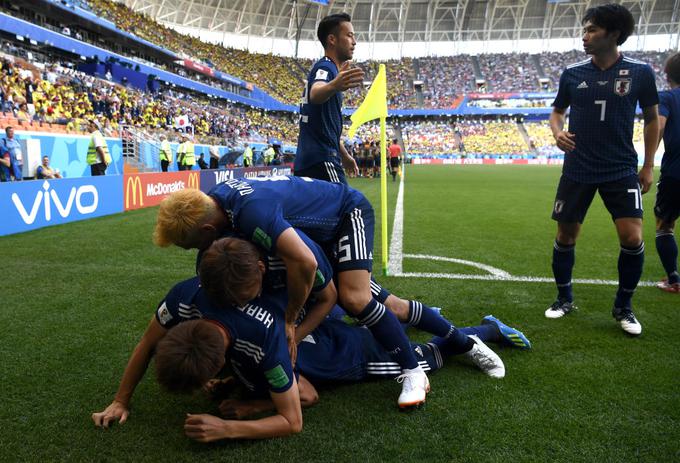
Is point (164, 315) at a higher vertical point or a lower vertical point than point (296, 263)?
lower

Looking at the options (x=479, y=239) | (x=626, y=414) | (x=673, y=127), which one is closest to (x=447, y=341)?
(x=626, y=414)

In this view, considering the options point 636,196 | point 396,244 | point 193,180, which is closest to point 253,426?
point 636,196

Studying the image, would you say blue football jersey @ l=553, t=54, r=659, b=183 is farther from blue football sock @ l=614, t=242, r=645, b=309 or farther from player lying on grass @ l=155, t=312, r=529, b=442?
player lying on grass @ l=155, t=312, r=529, b=442

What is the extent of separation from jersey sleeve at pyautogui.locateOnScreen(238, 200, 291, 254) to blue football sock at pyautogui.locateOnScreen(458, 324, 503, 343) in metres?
1.61

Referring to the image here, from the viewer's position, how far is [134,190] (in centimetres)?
1160

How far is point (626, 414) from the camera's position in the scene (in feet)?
7.75

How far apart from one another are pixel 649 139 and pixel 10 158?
472 inches

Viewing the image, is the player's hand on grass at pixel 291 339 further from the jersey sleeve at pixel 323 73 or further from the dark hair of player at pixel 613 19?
the dark hair of player at pixel 613 19

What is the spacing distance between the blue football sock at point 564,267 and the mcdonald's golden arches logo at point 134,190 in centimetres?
996

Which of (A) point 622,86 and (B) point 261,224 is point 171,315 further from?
(A) point 622,86

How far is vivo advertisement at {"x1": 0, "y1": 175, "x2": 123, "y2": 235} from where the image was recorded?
7.82 m

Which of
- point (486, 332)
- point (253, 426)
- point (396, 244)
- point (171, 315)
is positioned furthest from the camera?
point (396, 244)

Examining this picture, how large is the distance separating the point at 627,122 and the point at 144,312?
400 centimetres

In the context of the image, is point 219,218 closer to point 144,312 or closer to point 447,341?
point 447,341
